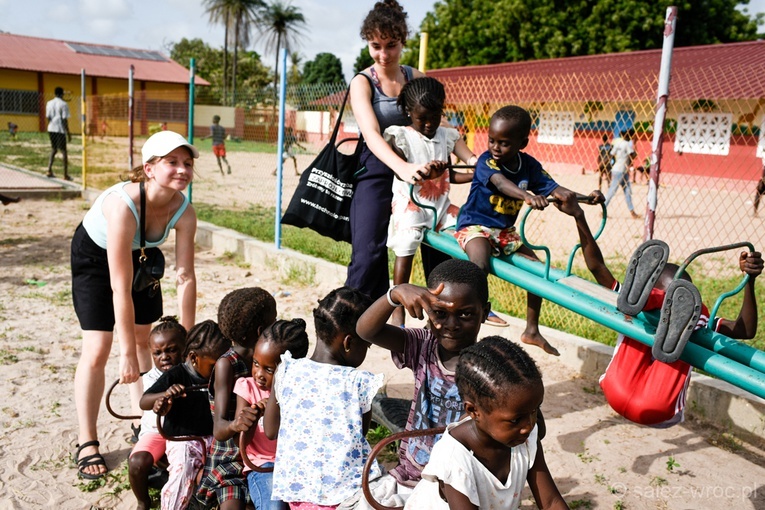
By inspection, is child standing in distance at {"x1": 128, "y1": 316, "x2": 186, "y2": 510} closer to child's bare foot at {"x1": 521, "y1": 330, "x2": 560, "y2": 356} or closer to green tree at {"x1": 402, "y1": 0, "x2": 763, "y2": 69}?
child's bare foot at {"x1": 521, "y1": 330, "x2": 560, "y2": 356}

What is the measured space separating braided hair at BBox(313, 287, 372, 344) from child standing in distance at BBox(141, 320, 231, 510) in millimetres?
713

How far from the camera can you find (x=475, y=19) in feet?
94.0

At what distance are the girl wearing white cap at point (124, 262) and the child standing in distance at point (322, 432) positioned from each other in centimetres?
110

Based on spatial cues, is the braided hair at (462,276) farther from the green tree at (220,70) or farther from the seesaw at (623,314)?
the green tree at (220,70)

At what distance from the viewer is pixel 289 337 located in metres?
2.54

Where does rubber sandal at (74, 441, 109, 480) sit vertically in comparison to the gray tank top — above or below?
below

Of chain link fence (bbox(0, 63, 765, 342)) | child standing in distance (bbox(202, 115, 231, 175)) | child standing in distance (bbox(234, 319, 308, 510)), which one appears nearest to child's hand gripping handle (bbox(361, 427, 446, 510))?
child standing in distance (bbox(234, 319, 308, 510))

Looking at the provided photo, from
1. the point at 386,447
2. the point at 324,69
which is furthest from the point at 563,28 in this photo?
the point at 324,69

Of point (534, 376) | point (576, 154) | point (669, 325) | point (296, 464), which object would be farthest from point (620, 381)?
point (576, 154)

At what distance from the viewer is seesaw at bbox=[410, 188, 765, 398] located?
7.68 ft

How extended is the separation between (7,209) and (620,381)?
32.9 ft

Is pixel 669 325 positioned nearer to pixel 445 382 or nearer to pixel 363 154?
pixel 445 382

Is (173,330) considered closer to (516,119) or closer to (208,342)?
(208,342)

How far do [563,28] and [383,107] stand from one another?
82.5ft
